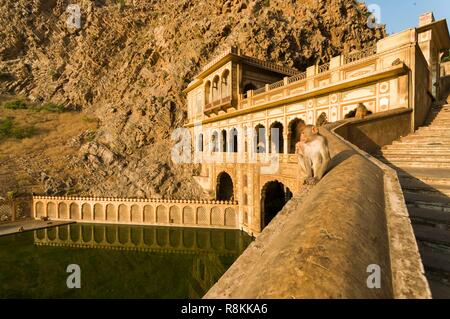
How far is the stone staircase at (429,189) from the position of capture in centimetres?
366

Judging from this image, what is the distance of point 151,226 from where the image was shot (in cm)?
2761

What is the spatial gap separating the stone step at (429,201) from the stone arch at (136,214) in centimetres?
2689

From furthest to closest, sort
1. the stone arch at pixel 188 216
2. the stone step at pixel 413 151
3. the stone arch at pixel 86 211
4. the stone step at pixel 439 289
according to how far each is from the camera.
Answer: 1. the stone arch at pixel 86 211
2. the stone arch at pixel 188 216
3. the stone step at pixel 413 151
4. the stone step at pixel 439 289

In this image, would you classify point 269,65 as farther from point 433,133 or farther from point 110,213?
point 110,213

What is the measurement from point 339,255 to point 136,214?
29075mm

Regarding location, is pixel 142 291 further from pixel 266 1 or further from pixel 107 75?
pixel 266 1

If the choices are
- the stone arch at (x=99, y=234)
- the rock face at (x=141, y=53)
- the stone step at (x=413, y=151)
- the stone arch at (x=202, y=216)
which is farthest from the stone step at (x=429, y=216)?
the rock face at (x=141, y=53)

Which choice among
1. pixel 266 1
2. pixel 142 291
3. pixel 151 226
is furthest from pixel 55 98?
pixel 142 291

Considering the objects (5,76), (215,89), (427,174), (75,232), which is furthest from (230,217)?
(5,76)

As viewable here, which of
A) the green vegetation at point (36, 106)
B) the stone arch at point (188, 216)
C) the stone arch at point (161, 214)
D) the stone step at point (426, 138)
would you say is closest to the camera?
the stone step at point (426, 138)

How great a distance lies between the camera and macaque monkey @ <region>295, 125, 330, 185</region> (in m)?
5.11

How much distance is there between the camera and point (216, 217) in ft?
85.5
